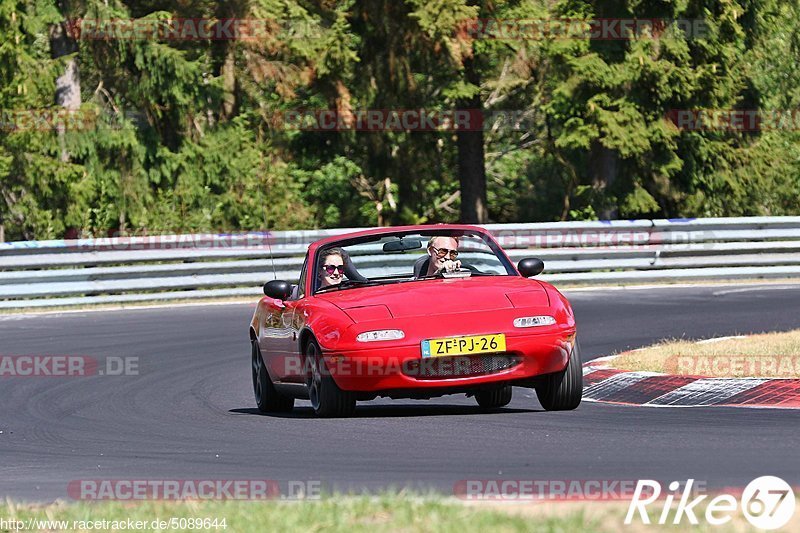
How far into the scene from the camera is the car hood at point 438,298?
33.9 feet

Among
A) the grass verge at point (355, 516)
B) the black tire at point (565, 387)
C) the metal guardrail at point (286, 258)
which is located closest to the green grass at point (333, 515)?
the grass verge at point (355, 516)

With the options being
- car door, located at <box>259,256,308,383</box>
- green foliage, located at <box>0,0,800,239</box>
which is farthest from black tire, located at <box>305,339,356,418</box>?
green foliage, located at <box>0,0,800,239</box>

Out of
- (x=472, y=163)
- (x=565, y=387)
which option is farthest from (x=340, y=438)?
(x=472, y=163)

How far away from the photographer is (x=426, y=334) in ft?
33.2

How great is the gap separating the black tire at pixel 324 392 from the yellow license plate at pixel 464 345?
2.52 ft

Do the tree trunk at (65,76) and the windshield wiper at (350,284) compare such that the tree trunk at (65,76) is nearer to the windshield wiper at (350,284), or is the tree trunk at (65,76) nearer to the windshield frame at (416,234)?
the windshield frame at (416,234)

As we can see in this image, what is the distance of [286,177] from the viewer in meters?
40.4

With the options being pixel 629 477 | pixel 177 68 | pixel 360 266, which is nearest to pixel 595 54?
pixel 177 68

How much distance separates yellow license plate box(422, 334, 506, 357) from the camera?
10.1 meters

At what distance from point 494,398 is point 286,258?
13.2m

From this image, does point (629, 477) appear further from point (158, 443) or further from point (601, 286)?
point (601, 286)

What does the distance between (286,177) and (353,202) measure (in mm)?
7380

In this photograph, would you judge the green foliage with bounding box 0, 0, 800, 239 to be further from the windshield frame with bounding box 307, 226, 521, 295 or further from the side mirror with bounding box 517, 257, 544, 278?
the side mirror with bounding box 517, 257, 544, 278

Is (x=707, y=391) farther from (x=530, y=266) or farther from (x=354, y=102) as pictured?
(x=354, y=102)
